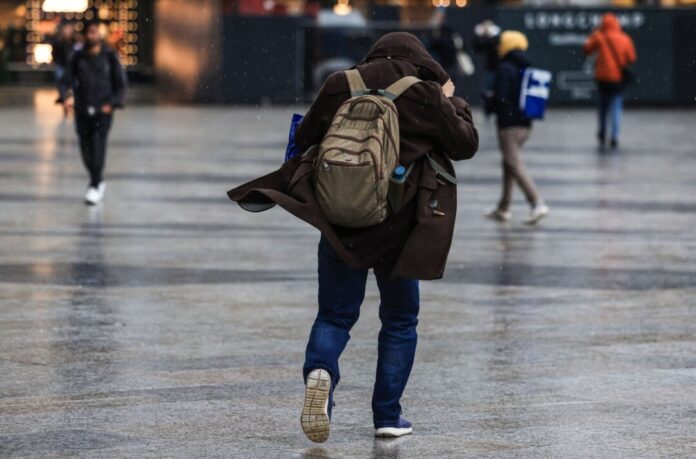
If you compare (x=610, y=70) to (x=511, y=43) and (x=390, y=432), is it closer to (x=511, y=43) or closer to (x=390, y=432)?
(x=511, y=43)

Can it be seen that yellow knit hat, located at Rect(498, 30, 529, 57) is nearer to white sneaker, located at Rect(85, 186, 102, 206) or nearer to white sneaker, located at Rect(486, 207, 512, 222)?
white sneaker, located at Rect(486, 207, 512, 222)

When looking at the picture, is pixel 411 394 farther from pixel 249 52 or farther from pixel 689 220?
pixel 249 52

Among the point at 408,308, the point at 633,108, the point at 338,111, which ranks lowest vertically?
the point at 633,108

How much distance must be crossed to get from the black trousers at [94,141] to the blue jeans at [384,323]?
31.6 feet

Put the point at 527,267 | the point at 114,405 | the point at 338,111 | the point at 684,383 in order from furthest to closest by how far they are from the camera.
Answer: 1. the point at 527,267
2. the point at 684,383
3. the point at 114,405
4. the point at 338,111

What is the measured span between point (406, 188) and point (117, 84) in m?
10.1

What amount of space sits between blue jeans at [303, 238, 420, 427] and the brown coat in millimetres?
150

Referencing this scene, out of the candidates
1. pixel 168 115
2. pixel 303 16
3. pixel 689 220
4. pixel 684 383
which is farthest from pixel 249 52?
pixel 684 383

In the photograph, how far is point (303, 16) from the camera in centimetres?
3478

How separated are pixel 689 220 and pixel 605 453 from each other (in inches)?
350

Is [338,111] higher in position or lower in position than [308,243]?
higher

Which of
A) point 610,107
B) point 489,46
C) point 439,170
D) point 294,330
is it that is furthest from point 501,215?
point 489,46

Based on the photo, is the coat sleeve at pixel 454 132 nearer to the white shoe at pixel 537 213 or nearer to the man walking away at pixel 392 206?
the man walking away at pixel 392 206

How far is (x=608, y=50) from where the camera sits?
25.2 meters
